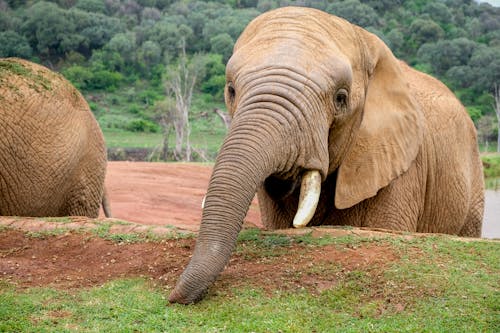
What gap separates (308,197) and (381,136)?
114 centimetres

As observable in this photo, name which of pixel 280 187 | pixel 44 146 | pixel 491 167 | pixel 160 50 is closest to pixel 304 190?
pixel 280 187

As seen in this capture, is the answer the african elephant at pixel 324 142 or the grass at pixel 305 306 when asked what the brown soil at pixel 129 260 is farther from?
the african elephant at pixel 324 142

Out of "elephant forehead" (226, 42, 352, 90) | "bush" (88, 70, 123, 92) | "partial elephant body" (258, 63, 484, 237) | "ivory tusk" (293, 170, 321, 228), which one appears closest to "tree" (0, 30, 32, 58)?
"bush" (88, 70, 123, 92)

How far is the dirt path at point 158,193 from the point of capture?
45.0 feet

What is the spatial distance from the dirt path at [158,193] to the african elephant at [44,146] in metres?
5.27

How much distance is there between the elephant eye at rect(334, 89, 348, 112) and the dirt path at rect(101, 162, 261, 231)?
26.1 feet

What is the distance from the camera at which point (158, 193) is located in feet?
53.8

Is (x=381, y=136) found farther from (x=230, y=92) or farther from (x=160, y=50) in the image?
(x=160, y=50)

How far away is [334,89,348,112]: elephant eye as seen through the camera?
4.81 metres

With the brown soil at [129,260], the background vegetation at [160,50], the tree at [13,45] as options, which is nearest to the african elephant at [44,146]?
the brown soil at [129,260]

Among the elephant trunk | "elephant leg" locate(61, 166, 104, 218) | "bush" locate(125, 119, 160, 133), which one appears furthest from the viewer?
"bush" locate(125, 119, 160, 133)

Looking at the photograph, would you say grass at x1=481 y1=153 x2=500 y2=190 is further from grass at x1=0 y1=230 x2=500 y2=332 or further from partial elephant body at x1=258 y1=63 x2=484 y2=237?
grass at x1=0 y1=230 x2=500 y2=332

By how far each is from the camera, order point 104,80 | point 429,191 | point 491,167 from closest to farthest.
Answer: point 429,191, point 491,167, point 104,80

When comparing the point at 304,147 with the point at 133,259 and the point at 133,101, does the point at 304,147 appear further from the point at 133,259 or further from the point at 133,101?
the point at 133,101
